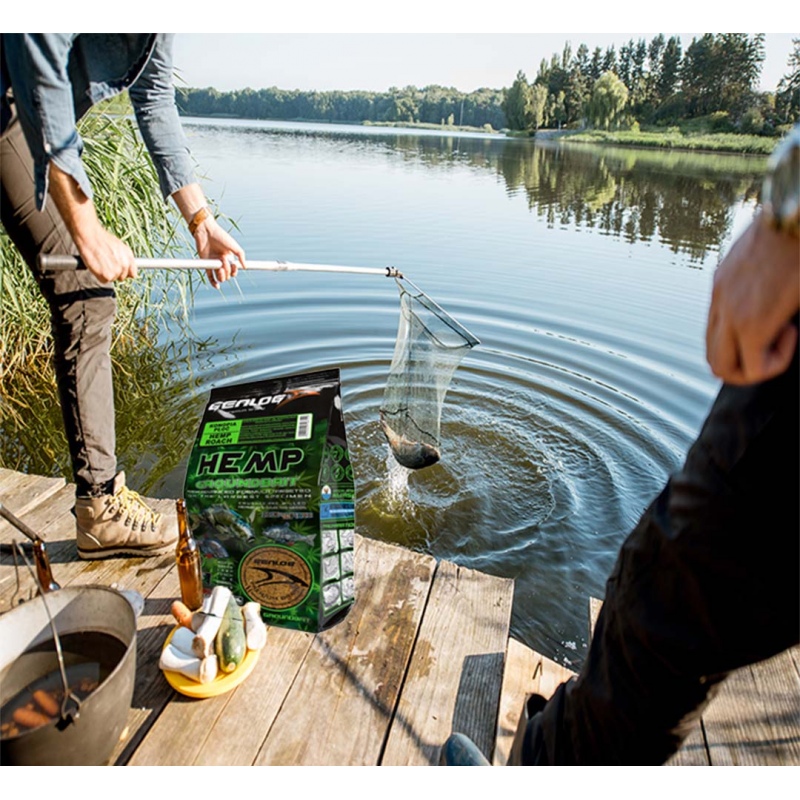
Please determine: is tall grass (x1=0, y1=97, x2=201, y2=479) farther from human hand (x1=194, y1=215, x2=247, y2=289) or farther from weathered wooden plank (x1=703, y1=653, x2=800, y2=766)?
weathered wooden plank (x1=703, y1=653, x2=800, y2=766)

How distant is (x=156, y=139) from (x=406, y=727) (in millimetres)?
2051

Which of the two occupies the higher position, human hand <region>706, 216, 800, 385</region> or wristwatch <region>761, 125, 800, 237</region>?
wristwatch <region>761, 125, 800, 237</region>

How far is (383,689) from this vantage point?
161 centimetres

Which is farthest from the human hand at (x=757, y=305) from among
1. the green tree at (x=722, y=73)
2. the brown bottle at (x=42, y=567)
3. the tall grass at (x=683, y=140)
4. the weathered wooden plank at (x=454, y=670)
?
the green tree at (x=722, y=73)

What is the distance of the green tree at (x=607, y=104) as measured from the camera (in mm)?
40312

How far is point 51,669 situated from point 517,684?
1.23 m

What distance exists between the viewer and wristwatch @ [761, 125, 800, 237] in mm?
676

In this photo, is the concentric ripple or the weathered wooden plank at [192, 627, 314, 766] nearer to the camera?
the weathered wooden plank at [192, 627, 314, 766]

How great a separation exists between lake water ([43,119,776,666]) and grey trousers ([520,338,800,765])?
5.08 ft

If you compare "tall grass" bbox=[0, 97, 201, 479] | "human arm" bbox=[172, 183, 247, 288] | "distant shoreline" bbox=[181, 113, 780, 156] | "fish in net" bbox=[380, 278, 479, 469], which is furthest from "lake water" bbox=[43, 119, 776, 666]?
"distant shoreline" bbox=[181, 113, 780, 156]

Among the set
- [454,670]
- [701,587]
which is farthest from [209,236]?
[701,587]

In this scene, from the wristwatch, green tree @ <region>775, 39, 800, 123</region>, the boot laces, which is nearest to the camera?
the wristwatch

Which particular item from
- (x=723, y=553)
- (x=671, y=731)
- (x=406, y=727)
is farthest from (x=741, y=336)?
(x=406, y=727)

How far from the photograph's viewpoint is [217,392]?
6.14 ft
